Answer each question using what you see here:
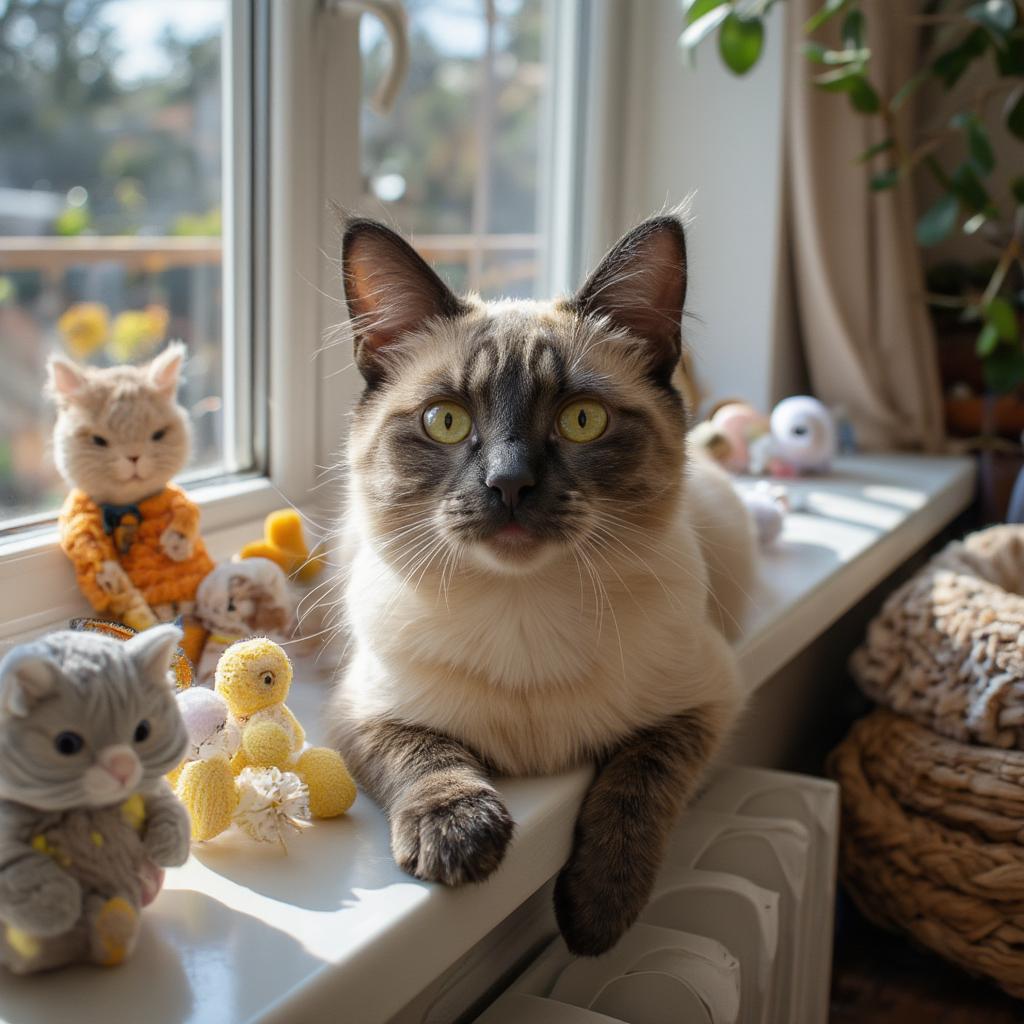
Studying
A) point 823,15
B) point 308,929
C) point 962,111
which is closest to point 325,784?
point 308,929

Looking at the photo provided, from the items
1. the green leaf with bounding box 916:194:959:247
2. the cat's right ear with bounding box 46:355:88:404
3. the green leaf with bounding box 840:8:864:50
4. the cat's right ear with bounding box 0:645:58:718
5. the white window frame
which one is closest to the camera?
the cat's right ear with bounding box 0:645:58:718

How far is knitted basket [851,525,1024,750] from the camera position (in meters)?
1.53

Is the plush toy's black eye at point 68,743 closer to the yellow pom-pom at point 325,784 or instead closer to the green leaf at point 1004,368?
the yellow pom-pom at point 325,784

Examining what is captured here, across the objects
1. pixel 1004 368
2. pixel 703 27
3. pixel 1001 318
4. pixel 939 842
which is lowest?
pixel 939 842

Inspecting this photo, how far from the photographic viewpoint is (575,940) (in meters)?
0.91

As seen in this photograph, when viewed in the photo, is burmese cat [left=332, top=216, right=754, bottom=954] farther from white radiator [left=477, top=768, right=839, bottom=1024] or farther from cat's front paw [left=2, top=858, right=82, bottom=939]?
cat's front paw [left=2, top=858, right=82, bottom=939]

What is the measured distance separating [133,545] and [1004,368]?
1844mm

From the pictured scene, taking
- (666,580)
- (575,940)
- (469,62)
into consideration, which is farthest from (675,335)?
(469,62)

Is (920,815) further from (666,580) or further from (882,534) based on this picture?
(666,580)

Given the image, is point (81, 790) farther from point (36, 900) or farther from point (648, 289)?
point (648, 289)

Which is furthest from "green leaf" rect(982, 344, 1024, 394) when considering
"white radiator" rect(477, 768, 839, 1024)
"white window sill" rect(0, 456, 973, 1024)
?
"white window sill" rect(0, 456, 973, 1024)

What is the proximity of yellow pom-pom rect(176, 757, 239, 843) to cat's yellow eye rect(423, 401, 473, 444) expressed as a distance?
1.11ft

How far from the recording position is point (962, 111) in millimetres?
2633

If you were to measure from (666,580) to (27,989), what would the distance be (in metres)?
0.62
